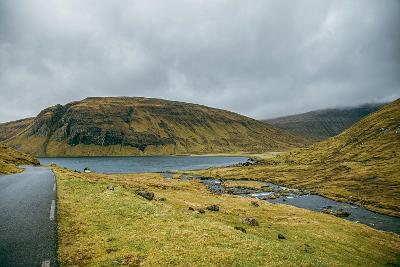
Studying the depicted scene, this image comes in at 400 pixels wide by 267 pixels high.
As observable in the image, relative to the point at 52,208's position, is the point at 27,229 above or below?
below

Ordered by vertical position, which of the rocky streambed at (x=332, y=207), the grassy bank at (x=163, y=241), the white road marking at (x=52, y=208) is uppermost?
the white road marking at (x=52, y=208)

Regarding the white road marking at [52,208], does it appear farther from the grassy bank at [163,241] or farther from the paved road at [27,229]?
the grassy bank at [163,241]

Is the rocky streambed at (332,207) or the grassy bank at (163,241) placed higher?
the grassy bank at (163,241)

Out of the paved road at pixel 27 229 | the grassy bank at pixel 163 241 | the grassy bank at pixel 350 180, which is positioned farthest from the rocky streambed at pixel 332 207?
the paved road at pixel 27 229

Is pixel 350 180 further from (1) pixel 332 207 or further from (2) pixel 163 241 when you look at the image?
(2) pixel 163 241

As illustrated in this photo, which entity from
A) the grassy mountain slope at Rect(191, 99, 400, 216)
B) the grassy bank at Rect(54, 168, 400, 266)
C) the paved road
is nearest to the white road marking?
the paved road

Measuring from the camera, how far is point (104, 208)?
3169 centimetres

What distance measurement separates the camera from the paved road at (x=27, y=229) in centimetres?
1769

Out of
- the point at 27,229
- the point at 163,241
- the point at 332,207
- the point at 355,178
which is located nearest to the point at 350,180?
the point at 355,178

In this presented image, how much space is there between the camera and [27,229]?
22.5m

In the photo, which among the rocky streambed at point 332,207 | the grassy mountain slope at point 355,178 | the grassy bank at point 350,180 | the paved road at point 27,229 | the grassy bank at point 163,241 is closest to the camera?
the paved road at point 27,229

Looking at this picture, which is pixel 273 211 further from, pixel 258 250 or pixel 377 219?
pixel 258 250

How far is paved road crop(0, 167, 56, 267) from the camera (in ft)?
58.0

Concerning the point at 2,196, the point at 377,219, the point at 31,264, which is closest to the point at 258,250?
the point at 31,264
